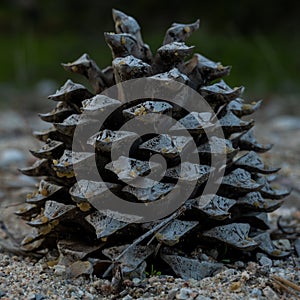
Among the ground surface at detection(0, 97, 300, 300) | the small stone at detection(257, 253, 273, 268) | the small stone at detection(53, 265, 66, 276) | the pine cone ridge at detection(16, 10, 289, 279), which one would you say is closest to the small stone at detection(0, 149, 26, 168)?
the ground surface at detection(0, 97, 300, 300)

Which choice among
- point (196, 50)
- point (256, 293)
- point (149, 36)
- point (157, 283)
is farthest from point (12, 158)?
point (149, 36)

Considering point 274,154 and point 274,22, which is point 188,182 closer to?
point 274,154

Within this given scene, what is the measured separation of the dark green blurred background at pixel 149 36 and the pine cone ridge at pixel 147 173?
8.25 feet

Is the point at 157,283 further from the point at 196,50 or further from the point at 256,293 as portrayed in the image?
the point at 196,50

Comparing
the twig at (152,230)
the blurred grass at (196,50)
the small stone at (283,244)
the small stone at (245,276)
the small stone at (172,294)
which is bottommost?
the small stone at (283,244)

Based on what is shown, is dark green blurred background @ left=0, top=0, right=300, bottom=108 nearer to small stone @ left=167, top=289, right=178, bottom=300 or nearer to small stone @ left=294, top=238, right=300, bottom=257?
small stone @ left=294, top=238, right=300, bottom=257

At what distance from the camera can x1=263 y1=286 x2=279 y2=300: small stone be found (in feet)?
2.57

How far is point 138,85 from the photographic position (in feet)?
2.97

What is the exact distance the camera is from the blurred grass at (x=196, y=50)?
3.63 m

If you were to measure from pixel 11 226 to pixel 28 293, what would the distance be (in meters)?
0.42

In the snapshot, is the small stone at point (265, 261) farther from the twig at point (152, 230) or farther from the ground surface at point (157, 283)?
the twig at point (152, 230)

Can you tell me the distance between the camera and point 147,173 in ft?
2.80

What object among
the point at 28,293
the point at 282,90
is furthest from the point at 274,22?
the point at 28,293

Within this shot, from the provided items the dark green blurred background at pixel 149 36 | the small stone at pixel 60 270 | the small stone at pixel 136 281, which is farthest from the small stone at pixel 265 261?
the dark green blurred background at pixel 149 36
